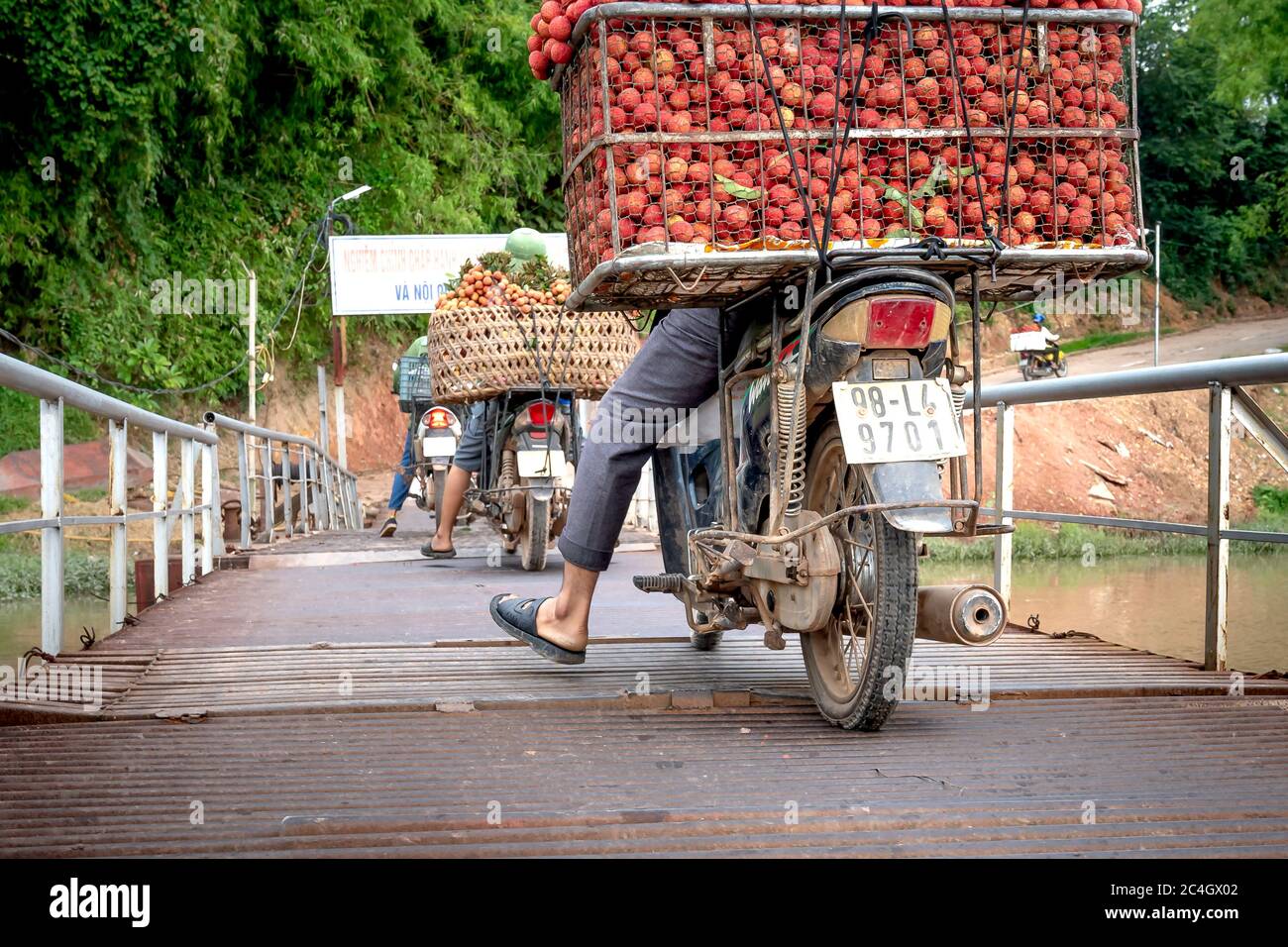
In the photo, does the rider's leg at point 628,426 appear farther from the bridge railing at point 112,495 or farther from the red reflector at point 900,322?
the bridge railing at point 112,495

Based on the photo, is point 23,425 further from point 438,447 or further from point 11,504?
point 438,447

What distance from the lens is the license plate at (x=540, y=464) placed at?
26.2 ft

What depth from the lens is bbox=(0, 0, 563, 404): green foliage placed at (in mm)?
17688

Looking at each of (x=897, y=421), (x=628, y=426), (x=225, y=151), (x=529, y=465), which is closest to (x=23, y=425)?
(x=225, y=151)

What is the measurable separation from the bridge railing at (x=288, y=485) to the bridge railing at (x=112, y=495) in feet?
2.56

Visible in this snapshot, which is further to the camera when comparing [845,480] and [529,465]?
[529,465]

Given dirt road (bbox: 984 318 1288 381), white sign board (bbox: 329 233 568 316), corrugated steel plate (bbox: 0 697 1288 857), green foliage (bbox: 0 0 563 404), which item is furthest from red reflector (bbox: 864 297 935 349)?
dirt road (bbox: 984 318 1288 381)

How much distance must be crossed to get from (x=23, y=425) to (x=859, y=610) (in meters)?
19.2

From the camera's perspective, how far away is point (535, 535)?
8156mm

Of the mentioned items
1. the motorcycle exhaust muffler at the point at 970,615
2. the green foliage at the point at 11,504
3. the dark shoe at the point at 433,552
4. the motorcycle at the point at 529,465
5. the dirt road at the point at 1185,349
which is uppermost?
the dirt road at the point at 1185,349

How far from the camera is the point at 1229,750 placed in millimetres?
3078

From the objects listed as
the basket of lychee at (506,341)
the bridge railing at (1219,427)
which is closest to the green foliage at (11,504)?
the basket of lychee at (506,341)

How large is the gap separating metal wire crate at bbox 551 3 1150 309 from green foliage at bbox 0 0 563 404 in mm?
16270

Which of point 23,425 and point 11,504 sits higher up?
point 23,425
